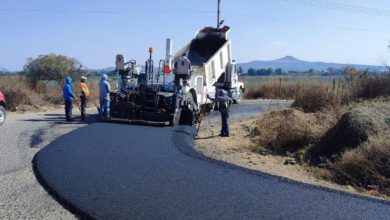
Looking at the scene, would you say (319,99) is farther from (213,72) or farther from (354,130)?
(354,130)

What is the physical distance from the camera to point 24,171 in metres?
7.80

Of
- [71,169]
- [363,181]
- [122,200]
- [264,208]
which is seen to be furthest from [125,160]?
[363,181]

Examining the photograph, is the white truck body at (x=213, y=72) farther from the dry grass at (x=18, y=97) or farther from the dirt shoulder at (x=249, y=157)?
the dry grass at (x=18, y=97)

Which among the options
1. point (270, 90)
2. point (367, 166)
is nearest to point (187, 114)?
point (367, 166)

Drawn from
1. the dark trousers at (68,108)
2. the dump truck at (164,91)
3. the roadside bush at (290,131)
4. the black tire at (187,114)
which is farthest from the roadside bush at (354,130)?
the dark trousers at (68,108)

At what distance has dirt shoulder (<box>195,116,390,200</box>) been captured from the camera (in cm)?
854

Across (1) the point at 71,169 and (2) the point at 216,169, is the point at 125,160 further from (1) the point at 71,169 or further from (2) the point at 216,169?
(2) the point at 216,169

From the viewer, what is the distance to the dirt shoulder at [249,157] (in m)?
8.54

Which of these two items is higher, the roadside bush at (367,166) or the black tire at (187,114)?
the black tire at (187,114)

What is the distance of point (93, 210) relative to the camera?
19.1 feet

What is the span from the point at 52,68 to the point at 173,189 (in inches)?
855

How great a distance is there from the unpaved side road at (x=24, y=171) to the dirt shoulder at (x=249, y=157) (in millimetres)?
3530

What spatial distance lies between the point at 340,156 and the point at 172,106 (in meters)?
5.31

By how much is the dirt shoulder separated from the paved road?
1073mm
